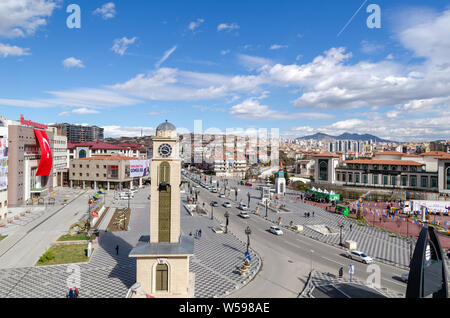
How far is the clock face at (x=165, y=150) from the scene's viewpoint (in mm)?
16922

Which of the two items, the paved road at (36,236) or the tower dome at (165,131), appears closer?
the tower dome at (165,131)

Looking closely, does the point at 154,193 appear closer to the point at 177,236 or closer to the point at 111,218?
the point at 177,236

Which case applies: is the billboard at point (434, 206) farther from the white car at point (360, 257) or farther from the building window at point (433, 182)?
the white car at point (360, 257)

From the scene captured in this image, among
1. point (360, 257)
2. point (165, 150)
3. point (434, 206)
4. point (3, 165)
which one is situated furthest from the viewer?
point (434, 206)

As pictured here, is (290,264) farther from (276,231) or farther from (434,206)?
(434,206)

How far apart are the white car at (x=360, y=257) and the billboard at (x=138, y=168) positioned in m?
51.0

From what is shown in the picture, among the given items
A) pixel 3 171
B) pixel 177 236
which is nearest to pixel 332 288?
pixel 177 236

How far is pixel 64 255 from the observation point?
73.9ft

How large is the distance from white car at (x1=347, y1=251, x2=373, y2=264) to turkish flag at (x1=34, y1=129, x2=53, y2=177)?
48.3m

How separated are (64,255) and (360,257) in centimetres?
2280

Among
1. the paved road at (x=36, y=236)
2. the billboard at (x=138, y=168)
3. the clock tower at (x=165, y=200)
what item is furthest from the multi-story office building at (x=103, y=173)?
the clock tower at (x=165, y=200)

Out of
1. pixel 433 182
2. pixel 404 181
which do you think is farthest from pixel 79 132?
pixel 433 182

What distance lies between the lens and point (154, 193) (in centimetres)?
1695

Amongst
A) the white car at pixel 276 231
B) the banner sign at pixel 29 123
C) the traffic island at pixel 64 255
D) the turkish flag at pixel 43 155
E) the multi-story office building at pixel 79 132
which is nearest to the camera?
the traffic island at pixel 64 255
